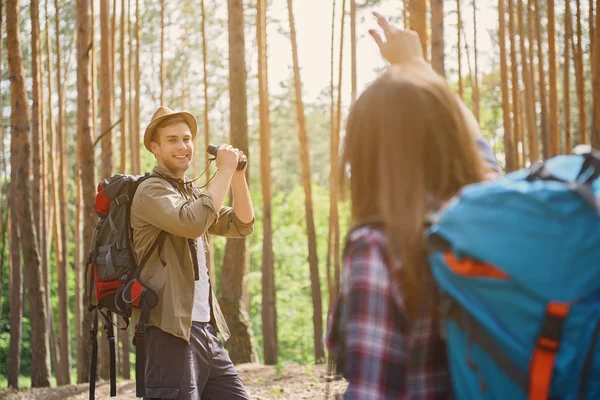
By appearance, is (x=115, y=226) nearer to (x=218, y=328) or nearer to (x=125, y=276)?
(x=125, y=276)

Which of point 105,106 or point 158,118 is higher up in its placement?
point 105,106

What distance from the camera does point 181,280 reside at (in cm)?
311

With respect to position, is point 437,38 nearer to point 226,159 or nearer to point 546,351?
point 226,159

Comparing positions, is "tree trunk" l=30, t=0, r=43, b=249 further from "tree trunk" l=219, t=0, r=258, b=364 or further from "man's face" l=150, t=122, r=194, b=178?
"man's face" l=150, t=122, r=194, b=178

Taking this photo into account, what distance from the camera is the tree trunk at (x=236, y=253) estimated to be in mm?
9453

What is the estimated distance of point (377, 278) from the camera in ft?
4.06

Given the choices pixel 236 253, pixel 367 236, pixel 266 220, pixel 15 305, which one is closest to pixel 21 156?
pixel 15 305

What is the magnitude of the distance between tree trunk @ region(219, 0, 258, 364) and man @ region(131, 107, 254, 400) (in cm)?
613

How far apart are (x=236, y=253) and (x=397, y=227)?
8396mm

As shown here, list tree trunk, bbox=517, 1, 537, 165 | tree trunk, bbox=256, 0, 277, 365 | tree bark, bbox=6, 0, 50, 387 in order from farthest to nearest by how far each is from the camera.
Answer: tree trunk, bbox=517, 1, 537, 165
tree trunk, bbox=256, 0, 277, 365
tree bark, bbox=6, 0, 50, 387

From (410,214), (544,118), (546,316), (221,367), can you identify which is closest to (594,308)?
(546,316)

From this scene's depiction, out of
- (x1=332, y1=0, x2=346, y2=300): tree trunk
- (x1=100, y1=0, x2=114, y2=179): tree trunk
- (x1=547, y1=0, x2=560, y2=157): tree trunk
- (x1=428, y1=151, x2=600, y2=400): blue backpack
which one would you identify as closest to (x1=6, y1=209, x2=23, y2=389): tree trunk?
(x1=100, y1=0, x2=114, y2=179): tree trunk

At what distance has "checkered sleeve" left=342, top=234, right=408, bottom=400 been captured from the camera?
122 cm

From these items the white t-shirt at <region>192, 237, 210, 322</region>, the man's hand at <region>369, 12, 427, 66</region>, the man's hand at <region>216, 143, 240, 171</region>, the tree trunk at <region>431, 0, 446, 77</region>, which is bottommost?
the white t-shirt at <region>192, 237, 210, 322</region>
